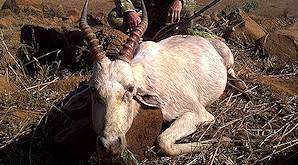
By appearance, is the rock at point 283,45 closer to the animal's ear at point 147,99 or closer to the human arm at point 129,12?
the human arm at point 129,12

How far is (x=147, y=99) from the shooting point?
512 centimetres

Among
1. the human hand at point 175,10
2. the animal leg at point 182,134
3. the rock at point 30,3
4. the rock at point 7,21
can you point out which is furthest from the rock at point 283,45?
the rock at point 30,3

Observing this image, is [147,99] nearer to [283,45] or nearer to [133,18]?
[133,18]

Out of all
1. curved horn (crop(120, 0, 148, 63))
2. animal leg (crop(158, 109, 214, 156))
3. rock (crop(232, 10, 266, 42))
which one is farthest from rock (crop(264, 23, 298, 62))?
curved horn (crop(120, 0, 148, 63))

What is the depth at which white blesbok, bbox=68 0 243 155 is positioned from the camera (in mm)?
4516

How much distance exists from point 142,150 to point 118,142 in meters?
0.66

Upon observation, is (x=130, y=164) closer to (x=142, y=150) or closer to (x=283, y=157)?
(x=142, y=150)

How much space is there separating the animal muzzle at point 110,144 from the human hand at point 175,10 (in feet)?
11.6

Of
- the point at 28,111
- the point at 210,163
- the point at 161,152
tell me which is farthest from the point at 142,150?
the point at 28,111

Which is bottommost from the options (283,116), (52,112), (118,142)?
(283,116)

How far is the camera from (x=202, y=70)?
608cm

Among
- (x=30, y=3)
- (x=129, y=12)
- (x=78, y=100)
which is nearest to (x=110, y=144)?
(x=78, y=100)

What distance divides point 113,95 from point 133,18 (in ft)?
9.72

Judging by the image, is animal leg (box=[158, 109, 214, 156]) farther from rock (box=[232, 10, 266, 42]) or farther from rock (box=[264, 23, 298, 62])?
rock (box=[232, 10, 266, 42])
